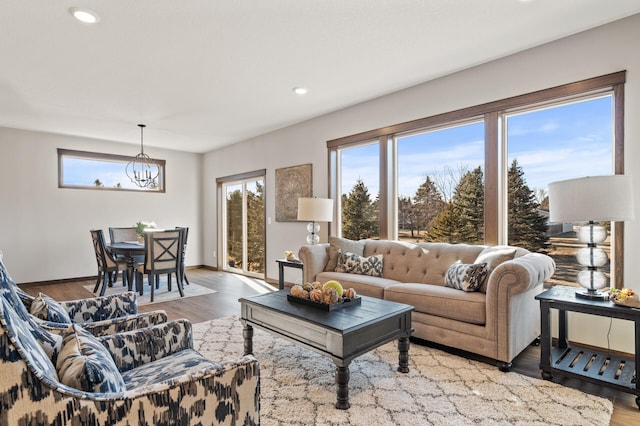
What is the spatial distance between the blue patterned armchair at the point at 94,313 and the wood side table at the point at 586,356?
8.31ft

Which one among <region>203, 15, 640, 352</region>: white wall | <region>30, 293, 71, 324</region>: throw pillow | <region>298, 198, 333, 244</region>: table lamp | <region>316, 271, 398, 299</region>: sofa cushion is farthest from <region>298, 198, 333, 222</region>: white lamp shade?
<region>30, 293, 71, 324</region>: throw pillow

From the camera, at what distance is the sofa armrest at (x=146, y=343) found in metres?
1.67

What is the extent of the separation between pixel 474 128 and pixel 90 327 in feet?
12.3

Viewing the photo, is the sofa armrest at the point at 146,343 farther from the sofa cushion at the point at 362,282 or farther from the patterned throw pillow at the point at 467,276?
the patterned throw pillow at the point at 467,276

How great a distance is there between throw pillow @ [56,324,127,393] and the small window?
6.26m

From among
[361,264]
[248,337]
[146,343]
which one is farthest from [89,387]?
[361,264]

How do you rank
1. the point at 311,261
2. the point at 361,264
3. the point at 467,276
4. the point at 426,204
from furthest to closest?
1. the point at 426,204
2. the point at 311,261
3. the point at 361,264
4. the point at 467,276

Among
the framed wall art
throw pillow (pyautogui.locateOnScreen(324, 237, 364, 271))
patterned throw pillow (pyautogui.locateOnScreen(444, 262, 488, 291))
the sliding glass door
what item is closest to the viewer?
patterned throw pillow (pyautogui.locateOnScreen(444, 262, 488, 291))

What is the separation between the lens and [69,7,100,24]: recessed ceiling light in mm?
2508

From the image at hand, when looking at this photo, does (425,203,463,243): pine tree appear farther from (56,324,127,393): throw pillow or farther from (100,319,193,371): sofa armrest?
(56,324,127,393): throw pillow

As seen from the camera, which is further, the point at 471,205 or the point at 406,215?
the point at 406,215

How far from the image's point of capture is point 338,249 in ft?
13.7

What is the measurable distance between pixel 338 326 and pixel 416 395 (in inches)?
27.0

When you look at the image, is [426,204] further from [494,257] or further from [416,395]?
[416,395]
